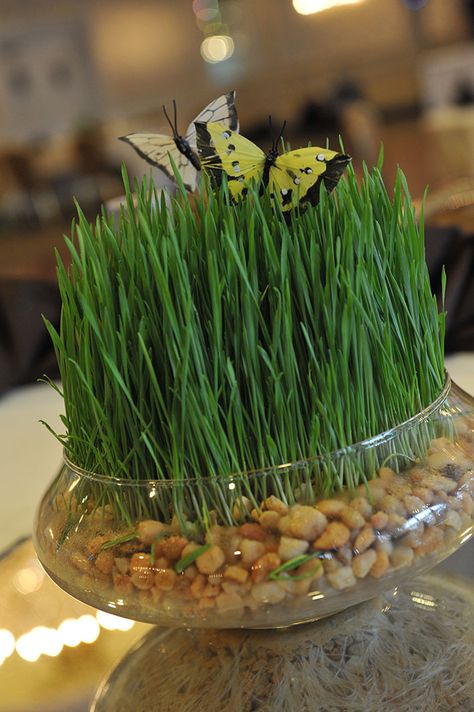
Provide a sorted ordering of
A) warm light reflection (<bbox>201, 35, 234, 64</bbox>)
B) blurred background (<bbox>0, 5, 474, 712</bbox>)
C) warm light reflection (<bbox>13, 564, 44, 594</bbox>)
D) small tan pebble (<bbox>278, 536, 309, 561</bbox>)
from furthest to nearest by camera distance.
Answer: warm light reflection (<bbox>201, 35, 234, 64</bbox>) < blurred background (<bbox>0, 5, 474, 712</bbox>) < warm light reflection (<bbox>13, 564, 44, 594</bbox>) < small tan pebble (<bbox>278, 536, 309, 561</bbox>)

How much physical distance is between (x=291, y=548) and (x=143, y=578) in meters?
0.08

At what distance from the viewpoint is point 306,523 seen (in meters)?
0.42

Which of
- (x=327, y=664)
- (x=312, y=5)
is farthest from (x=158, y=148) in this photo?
(x=312, y=5)

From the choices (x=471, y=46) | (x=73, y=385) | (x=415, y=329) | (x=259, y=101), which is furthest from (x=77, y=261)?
(x=259, y=101)

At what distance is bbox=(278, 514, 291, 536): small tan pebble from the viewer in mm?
418

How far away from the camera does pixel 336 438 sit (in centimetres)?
45

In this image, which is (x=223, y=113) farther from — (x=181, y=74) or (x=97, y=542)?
(x=181, y=74)

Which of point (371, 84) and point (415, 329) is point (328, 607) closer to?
point (415, 329)

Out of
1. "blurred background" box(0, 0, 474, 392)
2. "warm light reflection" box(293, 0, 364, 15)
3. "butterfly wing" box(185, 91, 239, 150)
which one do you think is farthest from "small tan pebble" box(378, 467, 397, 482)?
"warm light reflection" box(293, 0, 364, 15)

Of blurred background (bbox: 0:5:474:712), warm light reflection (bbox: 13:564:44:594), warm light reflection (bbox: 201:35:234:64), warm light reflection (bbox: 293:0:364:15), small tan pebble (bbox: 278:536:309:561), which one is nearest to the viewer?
small tan pebble (bbox: 278:536:309:561)

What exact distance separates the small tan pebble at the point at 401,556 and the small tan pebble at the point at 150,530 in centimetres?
12

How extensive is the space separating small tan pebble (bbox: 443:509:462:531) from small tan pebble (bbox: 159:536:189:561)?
0.14 m

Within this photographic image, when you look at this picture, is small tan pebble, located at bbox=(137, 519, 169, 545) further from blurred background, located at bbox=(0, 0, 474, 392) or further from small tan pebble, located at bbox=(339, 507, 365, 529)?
blurred background, located at bbox=(0, 0, 474, 392)

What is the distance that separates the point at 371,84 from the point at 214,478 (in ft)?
21.2
